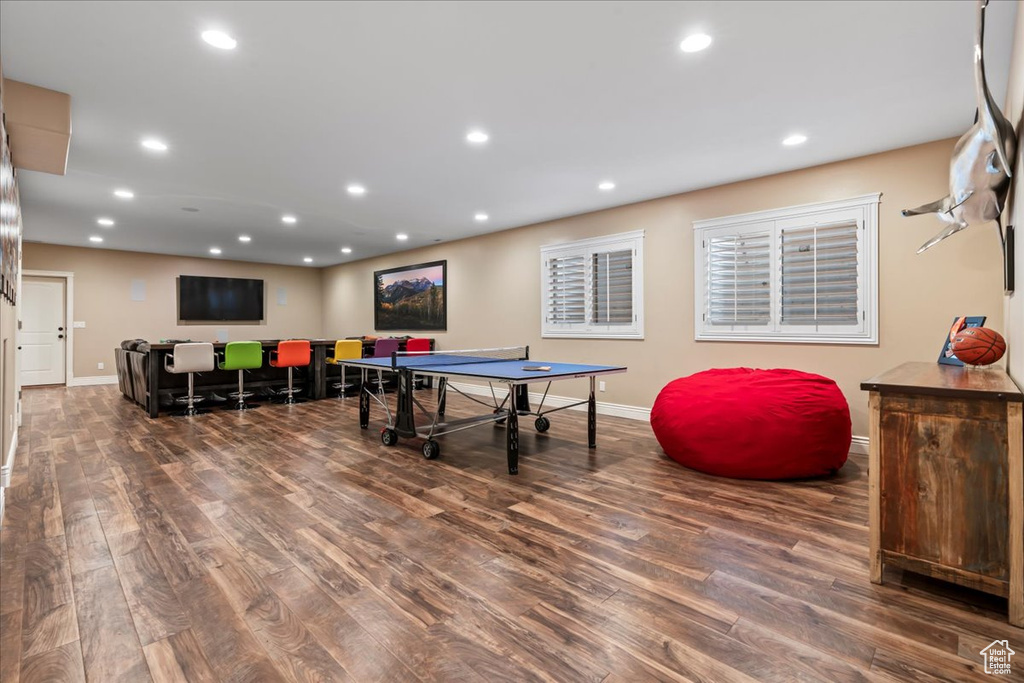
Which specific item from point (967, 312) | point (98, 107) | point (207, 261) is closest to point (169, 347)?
point (98, 107)

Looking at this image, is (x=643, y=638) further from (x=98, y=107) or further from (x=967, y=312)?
(x=98, y=107)

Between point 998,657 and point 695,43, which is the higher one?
point 695,43

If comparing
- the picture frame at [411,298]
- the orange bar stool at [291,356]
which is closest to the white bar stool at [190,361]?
the orange bar stool at [291,356]

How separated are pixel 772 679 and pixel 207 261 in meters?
11.4

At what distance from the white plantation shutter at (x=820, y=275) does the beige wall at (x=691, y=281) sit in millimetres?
222

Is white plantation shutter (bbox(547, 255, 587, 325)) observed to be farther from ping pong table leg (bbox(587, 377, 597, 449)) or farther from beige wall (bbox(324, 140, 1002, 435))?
ping pong table leg (bbox(587, 377, 597, 449))

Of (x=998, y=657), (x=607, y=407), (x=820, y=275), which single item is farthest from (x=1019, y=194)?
(x=607, y=407)

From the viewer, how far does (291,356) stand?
6871mm

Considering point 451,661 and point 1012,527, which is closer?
point 451,661

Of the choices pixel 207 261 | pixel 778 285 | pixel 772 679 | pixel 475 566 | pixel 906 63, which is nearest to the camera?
pixel 772 679

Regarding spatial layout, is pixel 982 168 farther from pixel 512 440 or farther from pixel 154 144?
pixel 154 144

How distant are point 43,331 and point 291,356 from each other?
5.27m

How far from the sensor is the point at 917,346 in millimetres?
3840

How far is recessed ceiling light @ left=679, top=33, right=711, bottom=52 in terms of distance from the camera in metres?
2.43
